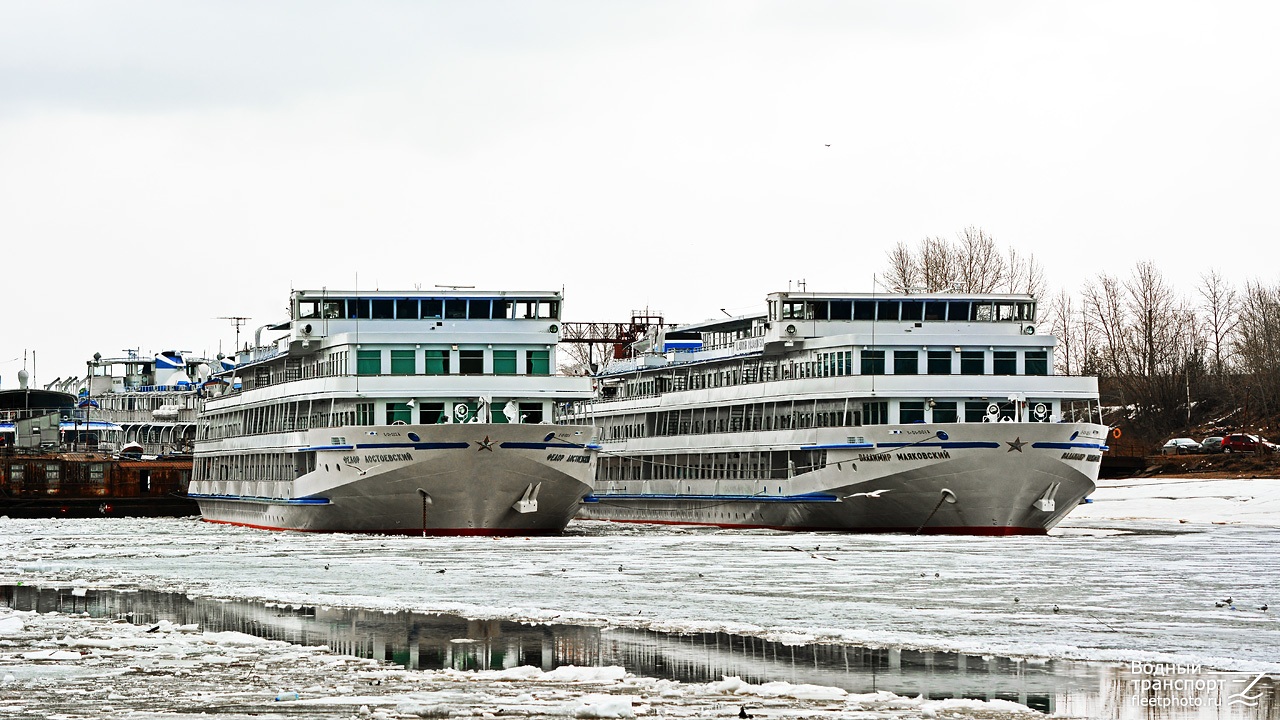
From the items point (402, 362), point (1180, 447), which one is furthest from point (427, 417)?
point (1180, 447)

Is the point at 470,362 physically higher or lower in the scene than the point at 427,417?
higher

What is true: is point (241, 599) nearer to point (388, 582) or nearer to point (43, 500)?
point (388, 582)

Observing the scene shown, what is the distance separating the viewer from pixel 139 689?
18.3m

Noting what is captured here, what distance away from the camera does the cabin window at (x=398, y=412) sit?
184ft

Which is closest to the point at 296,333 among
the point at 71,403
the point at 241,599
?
the point at 241,599

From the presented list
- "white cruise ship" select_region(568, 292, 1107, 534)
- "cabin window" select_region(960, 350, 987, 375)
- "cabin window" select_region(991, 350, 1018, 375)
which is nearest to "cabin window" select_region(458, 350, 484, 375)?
"white cruise ship" select_region(568, 292, 1107, 534)

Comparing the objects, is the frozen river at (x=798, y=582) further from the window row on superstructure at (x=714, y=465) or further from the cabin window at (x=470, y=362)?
the cabin window at (x=470, y=362)

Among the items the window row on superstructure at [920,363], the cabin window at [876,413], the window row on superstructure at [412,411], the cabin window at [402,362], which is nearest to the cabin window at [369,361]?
the cabin window at [402,362]

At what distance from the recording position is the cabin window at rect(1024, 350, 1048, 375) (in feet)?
196

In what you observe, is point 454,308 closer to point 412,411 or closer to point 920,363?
point 412,411

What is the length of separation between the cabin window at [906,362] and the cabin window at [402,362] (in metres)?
16.7

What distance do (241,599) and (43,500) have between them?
61559mm

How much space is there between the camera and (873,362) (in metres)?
58.8

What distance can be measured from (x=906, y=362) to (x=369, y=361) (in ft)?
60.8
